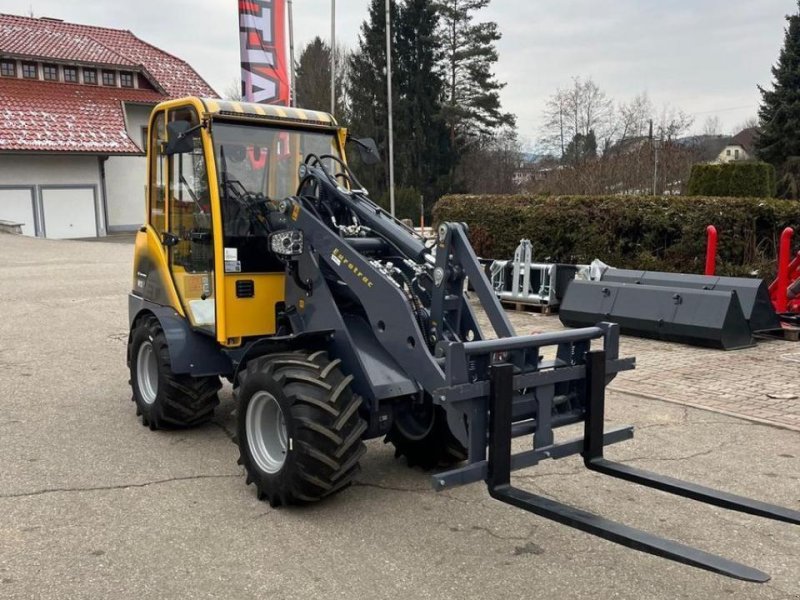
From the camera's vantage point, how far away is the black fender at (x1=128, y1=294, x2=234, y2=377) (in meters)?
5.70

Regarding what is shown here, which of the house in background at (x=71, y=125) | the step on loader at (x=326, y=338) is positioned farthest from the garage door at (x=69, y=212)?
the step on loader at (x=326, y=338)

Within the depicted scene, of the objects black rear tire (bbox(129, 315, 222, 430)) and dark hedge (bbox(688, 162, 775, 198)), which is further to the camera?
dark hedge (bbox(688, 162, 775, 198))

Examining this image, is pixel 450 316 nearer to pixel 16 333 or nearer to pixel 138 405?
pixel 138 405

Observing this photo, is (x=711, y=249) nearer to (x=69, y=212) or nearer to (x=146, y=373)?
(x=146, y=373)

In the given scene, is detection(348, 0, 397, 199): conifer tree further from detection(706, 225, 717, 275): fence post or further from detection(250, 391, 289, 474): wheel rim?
detection(250, 391, 289, 474): wheel rim

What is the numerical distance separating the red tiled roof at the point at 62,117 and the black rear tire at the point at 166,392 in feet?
82.1

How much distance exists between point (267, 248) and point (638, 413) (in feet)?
11.8

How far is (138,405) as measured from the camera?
6.40 meters

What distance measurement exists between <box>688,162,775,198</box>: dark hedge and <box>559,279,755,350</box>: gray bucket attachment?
6.44 meters

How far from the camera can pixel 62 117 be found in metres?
30.2

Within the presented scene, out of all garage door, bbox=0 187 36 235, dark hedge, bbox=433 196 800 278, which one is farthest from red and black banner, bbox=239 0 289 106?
garage door, bbox=0 187 36 235

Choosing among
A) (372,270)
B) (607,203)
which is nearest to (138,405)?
(372,270)

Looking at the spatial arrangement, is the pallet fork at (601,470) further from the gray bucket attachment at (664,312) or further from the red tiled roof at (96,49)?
the red tiled roof at (96,49)

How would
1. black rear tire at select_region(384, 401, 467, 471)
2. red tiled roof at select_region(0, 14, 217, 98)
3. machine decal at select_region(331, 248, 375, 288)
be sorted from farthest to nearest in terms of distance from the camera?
red tiled roof at select_region(0, 14, 217, 98)
black rear tire at select_region(384, 401, 467, 471)
machine decal at select_region(331, 248, 375, 288)
